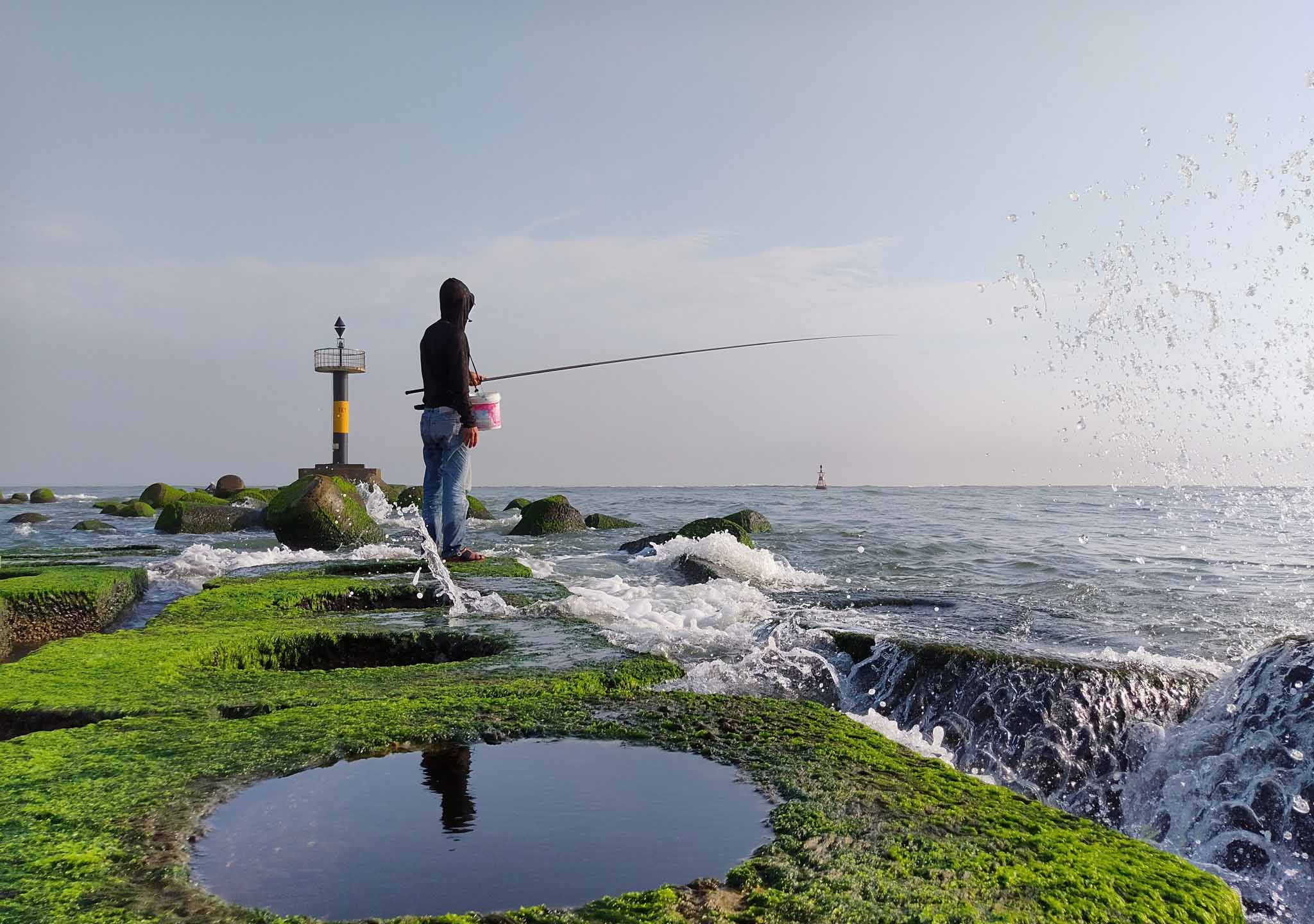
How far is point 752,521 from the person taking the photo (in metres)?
21.8

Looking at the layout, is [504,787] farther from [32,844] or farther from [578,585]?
[578,585]

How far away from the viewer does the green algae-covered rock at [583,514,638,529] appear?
2208cm

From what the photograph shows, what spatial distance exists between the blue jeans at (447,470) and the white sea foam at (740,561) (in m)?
4.00

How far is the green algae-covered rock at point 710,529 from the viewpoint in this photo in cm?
1561

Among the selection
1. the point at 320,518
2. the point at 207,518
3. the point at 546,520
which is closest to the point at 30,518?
the point at 207,518

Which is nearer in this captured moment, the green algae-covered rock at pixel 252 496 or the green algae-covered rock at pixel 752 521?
the green algae-covered rock at pixel 752 521

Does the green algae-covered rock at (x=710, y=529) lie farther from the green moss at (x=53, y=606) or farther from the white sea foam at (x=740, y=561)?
the green moss at (x=53, y=606)

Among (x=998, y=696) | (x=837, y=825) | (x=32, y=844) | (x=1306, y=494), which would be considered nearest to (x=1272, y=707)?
(x=998, y=696)

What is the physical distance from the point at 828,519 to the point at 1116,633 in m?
18.1

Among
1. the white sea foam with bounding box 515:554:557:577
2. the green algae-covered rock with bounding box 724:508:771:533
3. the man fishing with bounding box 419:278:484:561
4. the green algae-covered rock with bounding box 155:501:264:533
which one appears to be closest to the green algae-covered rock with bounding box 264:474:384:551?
the white sea foam with bounding box 515:554:557:577

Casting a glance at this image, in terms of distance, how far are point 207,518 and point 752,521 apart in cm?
1238

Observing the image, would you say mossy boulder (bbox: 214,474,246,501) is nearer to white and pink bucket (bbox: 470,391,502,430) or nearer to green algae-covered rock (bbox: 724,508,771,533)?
green algae-covered rock (bbox: 724,508,771,533)

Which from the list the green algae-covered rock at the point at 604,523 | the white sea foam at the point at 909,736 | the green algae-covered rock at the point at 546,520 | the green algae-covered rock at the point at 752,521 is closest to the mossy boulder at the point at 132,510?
the green algae-covered rock at the point at 546,520

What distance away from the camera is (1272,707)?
5.07 meters
